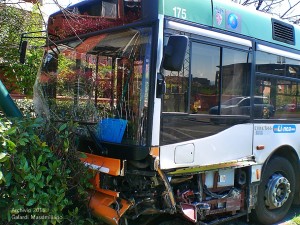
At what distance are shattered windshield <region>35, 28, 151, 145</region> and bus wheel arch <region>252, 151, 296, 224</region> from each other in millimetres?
2368

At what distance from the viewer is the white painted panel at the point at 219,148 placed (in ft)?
12.4

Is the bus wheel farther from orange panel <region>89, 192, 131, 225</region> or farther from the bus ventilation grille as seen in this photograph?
orange panel <region>89, 192, 131, 225</region>

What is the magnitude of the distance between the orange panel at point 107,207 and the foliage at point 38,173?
0.46 ft

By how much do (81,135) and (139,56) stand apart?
1156 mm

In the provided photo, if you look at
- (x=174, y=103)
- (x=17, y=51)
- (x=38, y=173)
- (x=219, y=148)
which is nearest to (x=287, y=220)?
(x=219, y=148)

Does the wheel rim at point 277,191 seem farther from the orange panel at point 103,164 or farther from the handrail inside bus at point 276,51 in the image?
the orange panel at point 103,164

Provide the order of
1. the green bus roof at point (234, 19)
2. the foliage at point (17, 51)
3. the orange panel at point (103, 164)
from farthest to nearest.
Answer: the foliage at point (17, 51) < the green bus roof at point (234, 19) < the orange panel at point (103, 164)

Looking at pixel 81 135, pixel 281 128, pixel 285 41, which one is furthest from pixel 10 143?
pixel 285 41

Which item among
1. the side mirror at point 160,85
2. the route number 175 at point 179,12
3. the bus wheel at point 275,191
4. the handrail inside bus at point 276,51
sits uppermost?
the route number 175 at point 179,12

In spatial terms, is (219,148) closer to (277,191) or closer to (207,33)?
(207,33)

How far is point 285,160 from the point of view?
549 centimetres

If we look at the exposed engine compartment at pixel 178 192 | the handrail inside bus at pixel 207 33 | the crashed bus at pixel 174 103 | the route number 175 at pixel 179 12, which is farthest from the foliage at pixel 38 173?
the route number 175 at pixel 179 12

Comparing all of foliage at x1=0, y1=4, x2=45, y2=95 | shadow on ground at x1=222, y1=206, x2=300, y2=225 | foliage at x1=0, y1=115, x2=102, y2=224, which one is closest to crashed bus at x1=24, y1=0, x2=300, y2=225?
shadow on ground at x1=222, y1=206, x2=300, y2=225

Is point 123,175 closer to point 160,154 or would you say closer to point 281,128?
point 160,154
